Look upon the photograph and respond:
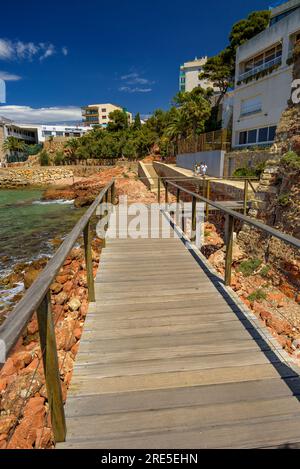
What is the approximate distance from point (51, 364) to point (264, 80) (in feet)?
76.9

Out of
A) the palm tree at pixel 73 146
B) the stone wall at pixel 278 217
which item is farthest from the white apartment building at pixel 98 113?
the stone wall at pixel 278 217

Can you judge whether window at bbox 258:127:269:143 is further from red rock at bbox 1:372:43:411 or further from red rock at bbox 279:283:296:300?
red rock at bbox 1:372:43:411

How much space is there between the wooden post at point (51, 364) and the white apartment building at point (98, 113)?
313 ft

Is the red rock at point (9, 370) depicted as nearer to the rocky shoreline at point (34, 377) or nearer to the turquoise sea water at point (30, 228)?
the rocky shoreline at point (34, 377)

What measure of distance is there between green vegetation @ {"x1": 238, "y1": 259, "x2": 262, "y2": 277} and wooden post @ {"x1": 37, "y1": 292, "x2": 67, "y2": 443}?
8.34 meters

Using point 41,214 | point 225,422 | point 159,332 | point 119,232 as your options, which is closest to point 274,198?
point 119,232

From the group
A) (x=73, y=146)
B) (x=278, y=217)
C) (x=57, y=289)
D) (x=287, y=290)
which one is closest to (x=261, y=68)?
(x=278, y=217)

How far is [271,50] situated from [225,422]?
24.6 metres

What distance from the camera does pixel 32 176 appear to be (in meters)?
51.6

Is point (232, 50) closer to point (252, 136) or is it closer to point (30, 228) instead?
point (252, 136)

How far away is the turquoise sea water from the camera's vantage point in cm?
1250

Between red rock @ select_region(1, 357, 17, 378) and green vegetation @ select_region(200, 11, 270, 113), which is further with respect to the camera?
green vegetation @ select_region(200, 11, 270, 113)

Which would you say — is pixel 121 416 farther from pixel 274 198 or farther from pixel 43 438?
pixel 274 198

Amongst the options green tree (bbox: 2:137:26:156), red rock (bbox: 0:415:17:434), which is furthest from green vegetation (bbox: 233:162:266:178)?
green tree (bbox: 2:137:26:156)
